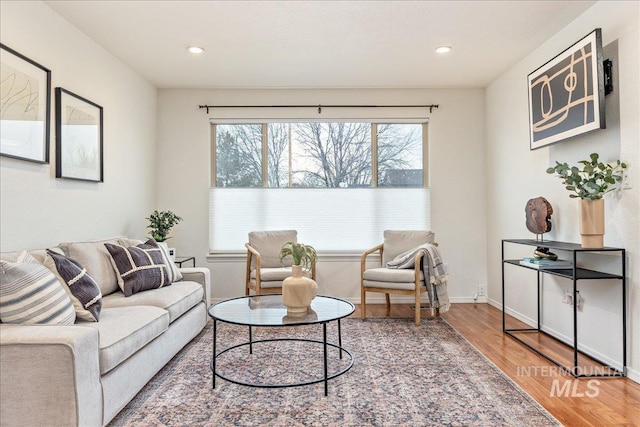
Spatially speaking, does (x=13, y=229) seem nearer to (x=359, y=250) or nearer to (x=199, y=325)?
(x=199, y=325)

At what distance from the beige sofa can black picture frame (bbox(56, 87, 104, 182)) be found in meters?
0.91

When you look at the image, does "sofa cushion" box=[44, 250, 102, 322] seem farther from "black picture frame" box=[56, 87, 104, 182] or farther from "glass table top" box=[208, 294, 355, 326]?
"black picture frame" box=[56, 87, 104, 182]

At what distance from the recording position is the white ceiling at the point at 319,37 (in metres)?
2.86

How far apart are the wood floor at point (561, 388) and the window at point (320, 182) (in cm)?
170

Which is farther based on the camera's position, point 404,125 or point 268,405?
point 404,125

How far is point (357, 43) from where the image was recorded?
3455mm

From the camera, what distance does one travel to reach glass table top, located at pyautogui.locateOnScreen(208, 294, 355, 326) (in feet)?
7.73

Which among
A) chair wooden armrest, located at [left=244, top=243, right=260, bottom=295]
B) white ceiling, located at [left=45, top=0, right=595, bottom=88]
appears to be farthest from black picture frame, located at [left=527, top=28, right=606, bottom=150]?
chair wooden armrest, located at [left=244, top=243, right=260, bottom=295]

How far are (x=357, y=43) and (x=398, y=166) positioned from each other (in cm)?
175

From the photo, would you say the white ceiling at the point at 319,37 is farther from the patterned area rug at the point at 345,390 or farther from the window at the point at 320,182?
the patterned area rug at the point at 345,390

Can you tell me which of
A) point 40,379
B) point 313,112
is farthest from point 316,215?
point 40,379

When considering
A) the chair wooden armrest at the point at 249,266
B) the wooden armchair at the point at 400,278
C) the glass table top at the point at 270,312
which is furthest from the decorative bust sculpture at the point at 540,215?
the chair wooden armrest at the point at 249,266

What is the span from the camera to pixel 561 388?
2.37 meters

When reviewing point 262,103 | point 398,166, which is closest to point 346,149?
point 398,166
